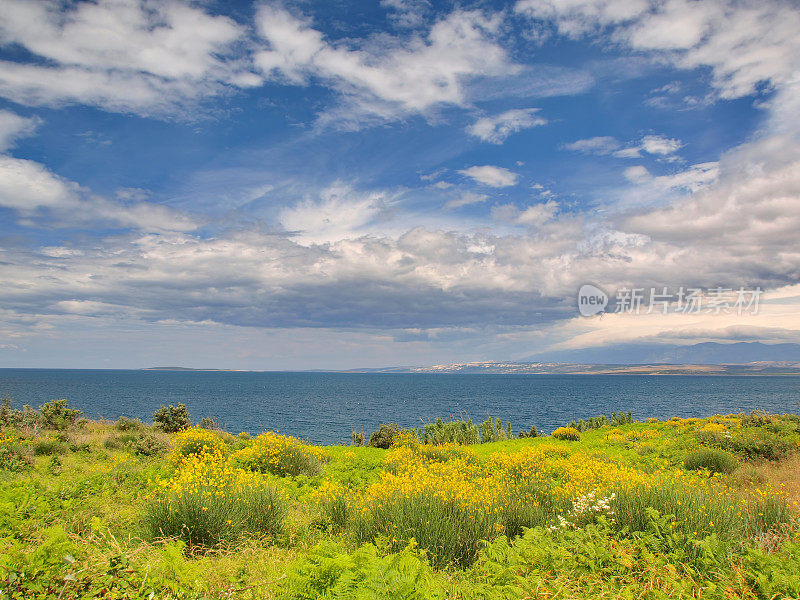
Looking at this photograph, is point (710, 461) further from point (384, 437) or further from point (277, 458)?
point (384, 437)

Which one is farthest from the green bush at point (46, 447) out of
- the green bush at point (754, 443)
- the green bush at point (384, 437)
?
the green bush at point (754, 443)

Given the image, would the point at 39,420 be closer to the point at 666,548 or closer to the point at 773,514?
the point at 666,548

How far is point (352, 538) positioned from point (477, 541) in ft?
6.89

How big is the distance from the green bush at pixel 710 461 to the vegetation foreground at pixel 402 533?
0.47ft

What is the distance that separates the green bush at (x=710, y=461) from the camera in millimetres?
14336

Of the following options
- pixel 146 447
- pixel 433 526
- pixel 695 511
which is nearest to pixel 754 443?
pixel 695 511

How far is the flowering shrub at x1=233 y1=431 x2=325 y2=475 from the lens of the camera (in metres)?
14.5

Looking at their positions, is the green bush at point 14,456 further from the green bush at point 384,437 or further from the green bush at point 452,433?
the green bush at point 452,433

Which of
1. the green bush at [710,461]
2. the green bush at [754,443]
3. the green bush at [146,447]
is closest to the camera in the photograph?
the green bush at [710,461]

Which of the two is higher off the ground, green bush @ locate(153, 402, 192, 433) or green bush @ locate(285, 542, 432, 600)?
green bush @ locate(285, 542, 432, 600)

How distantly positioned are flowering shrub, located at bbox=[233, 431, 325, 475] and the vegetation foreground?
14 cm

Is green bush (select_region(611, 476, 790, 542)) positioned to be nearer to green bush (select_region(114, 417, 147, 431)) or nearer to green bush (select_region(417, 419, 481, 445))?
green bush (select_region(417, 419, 481, 445))

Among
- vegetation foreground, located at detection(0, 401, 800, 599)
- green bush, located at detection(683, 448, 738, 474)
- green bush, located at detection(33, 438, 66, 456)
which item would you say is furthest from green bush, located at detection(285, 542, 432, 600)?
green bush, located at detection(33, 438, 66, 456)

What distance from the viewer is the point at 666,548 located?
6578 mm
